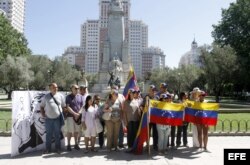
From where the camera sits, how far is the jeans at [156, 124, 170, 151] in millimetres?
11398

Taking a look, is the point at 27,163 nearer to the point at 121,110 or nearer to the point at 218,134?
the point at 121,110

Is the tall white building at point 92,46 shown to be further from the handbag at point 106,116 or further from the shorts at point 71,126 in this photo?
the handbag at point 106,116

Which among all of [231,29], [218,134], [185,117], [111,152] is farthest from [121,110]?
[231,29]

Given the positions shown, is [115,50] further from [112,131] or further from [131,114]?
[131,114]

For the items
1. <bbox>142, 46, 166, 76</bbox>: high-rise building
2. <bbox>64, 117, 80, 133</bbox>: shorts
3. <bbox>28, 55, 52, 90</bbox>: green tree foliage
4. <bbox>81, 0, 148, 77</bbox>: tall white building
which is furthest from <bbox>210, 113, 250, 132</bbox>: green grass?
<bbox>142, 46, 166, 76</bbox>: high-rise building

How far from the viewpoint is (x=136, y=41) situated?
18212cm

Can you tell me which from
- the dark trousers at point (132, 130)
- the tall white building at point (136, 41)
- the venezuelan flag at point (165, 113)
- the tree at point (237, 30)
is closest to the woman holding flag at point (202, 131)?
the venezuelan flag at point (165, 113)

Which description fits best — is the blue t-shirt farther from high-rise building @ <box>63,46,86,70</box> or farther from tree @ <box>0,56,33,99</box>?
high-rise building @ <box>63,46,86,70</box>

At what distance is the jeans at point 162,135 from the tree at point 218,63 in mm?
37716

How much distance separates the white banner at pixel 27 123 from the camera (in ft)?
35.9

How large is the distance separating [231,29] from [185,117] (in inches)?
1831

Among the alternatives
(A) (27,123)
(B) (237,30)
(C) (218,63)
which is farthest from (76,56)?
(A) (27,123)

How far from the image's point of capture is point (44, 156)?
10914mm

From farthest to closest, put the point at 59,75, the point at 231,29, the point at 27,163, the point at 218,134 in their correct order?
1. the point at 59,75
2. the point at 231,29
3. the point at 218,134
4. the point at 27,163
